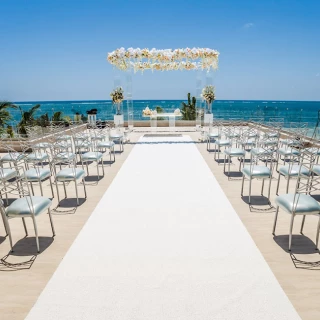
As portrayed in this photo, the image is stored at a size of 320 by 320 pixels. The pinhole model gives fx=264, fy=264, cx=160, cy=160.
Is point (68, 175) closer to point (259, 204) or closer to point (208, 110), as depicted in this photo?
point (259, 204)

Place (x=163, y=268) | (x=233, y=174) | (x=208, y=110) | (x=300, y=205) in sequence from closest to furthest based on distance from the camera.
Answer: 1. (x=163, y=268)
2. (x=300, y=205)
3. (x=233, y=174)
4. (x=208, y=110)

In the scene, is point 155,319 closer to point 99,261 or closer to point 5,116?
point 99,261

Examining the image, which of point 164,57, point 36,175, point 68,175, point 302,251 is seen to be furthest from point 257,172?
point 164,57

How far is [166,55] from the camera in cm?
988

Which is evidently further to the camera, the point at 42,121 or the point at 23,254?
the point at 42,121

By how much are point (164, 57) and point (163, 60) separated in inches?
4.8

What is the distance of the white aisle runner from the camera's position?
6.70ft

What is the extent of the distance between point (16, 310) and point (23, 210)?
3.32 ft

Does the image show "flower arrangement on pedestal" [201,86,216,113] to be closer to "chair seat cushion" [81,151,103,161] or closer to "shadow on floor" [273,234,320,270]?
"chair seat cushion" [81,151,103,161]

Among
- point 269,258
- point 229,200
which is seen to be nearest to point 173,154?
point 229,200

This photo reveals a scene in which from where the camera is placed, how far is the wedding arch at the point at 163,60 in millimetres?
9711

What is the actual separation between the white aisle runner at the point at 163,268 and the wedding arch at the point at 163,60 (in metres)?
6.92

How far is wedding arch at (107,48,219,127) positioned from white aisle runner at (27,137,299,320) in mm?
6923

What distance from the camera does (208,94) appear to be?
10094 mm
